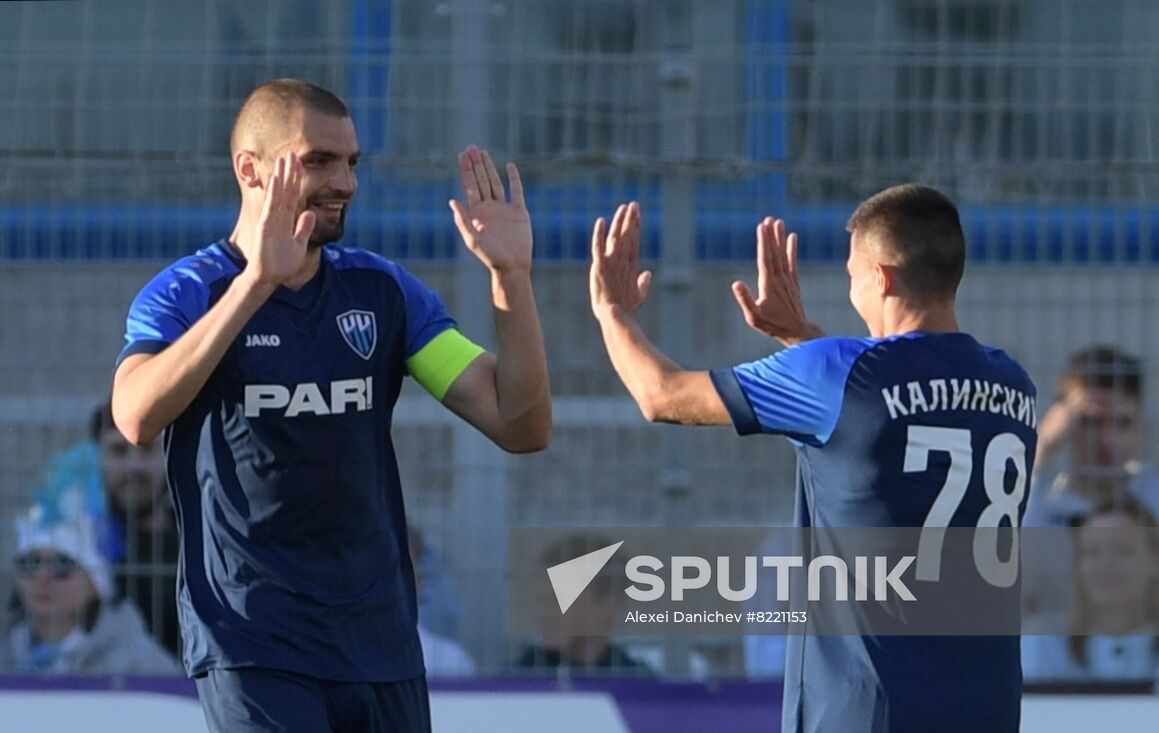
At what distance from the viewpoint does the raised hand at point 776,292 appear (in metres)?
4.79

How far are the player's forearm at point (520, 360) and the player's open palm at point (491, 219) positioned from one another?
0.04 m

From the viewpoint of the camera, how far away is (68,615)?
6.30m

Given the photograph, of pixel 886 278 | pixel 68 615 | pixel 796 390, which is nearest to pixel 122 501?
pixel 68 615

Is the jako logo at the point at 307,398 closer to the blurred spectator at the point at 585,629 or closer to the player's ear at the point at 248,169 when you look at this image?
the player's ear at the point at 248,169

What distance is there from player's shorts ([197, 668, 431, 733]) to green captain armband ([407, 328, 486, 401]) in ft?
2.17

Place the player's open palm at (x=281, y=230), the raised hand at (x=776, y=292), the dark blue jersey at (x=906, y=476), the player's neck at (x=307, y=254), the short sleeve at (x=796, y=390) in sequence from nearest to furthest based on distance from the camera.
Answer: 1. the player's open palm at (x=281, y=230)
2. the dark blue jersey at (x=906, y=476)
3. the short sleeve at (x=796, y=390)
4. the player's neck at (x=307, y=254)
5. the raised hand at (x=776, y=292)

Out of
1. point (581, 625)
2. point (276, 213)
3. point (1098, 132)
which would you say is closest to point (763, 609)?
point (581, 625)

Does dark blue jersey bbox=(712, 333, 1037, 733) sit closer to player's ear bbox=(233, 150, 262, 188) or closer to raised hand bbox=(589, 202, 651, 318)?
raised hand bbox=(589, 202, 651, 318)

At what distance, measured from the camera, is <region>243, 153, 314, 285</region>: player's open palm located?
386 cm

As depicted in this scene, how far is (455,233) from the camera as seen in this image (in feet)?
20.6

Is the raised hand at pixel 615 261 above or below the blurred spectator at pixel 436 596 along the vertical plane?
above

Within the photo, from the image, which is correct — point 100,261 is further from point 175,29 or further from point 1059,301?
point 1059,301

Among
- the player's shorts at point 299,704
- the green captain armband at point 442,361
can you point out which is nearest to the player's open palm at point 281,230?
the green captain armband at point 442,361

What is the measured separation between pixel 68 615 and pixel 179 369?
2656 mm
